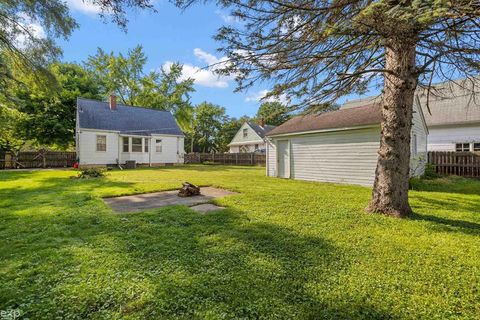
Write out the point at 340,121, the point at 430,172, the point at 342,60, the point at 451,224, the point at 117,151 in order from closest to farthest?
the point at 451,224, the point at 342,60, the point at 340,121, the point at 430,172, the point at 117,151

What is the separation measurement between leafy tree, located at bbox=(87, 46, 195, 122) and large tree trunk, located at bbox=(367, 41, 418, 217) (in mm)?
26186

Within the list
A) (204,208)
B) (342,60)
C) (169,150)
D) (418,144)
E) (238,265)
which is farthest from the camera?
(169,150)

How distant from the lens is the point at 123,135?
61.0 ft

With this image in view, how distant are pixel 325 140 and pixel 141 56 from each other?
86.3 feet

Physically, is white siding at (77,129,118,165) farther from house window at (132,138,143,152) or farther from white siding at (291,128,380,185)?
white siding at (291,128,380,185)

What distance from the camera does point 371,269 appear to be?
2613mm

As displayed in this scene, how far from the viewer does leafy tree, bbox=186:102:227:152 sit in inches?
1704

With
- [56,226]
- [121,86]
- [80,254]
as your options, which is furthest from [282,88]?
[121,86]

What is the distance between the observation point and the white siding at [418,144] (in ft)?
32.6

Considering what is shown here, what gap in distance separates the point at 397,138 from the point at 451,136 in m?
14.6

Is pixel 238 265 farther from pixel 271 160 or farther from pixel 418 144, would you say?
pixel 418 144

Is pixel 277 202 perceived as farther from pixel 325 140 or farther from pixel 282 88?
pixel 325 140

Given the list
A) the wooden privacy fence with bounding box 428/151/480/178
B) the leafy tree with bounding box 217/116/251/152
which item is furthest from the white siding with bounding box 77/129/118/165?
the leafy tree with bounding box 217/116/251/152

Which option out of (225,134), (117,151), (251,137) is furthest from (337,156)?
(225,134)
